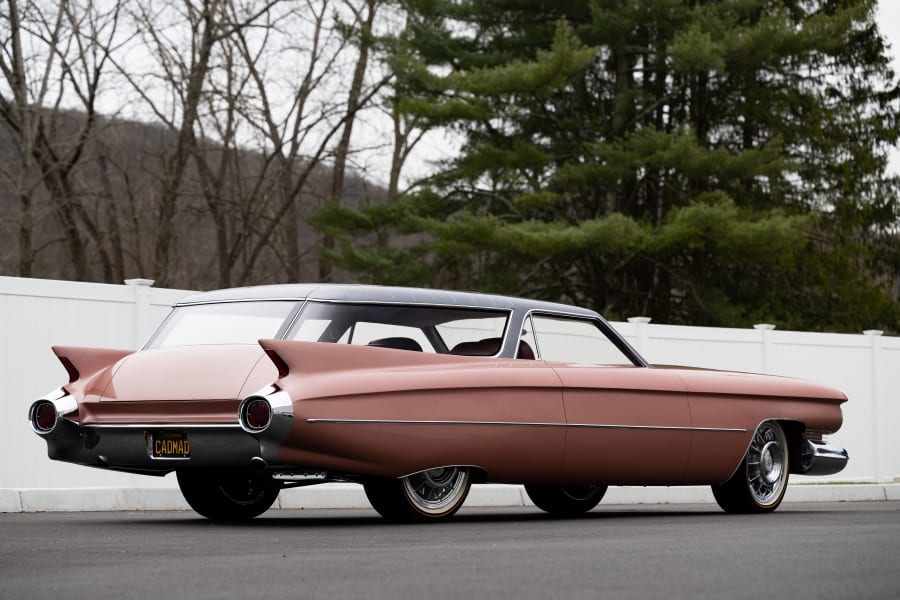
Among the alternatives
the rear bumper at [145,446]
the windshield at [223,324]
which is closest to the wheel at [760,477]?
the windshield at [223,324]

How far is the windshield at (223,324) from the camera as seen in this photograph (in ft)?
25.5

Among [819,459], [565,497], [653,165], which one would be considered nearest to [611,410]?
[565,497]

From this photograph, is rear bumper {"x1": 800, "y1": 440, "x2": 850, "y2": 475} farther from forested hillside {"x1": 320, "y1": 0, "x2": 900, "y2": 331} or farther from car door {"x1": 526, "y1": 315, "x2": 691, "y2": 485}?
forested hillside {"x1": 320, "y1": 0, "x2": 900, "y2": 331}

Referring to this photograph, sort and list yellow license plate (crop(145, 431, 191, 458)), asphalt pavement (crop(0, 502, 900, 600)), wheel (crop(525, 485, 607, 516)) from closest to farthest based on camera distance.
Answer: asphalt pavement (crop(0, 502, 900, 600)) < yellow license plate (crop(145, 431, 191, 458)) < wheel (crop(525, 485, 607, 516))

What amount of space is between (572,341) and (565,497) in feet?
3.85

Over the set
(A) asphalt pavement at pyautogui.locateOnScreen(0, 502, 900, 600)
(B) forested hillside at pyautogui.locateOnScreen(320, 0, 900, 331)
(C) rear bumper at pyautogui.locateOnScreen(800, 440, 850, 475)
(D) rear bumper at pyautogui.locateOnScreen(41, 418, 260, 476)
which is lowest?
(A) asphalt pavement at pyautogui.locateOnScreen(0, 502, 900, 600)

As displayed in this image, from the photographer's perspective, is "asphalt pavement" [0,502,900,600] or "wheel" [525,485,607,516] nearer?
"asphalt pavement" [0,502,900,600]

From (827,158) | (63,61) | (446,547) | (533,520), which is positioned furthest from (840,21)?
(446,547)

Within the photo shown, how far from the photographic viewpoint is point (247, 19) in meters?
29.3

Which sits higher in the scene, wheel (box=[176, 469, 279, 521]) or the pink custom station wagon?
the pink custom station wagon

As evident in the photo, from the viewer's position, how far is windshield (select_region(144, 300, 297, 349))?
25.5 feet

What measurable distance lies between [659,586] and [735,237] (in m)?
21.9

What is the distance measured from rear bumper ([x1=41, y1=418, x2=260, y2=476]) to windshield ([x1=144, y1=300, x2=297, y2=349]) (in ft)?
2.03

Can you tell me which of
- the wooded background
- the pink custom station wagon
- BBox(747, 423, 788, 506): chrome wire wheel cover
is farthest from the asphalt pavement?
the wooded background
